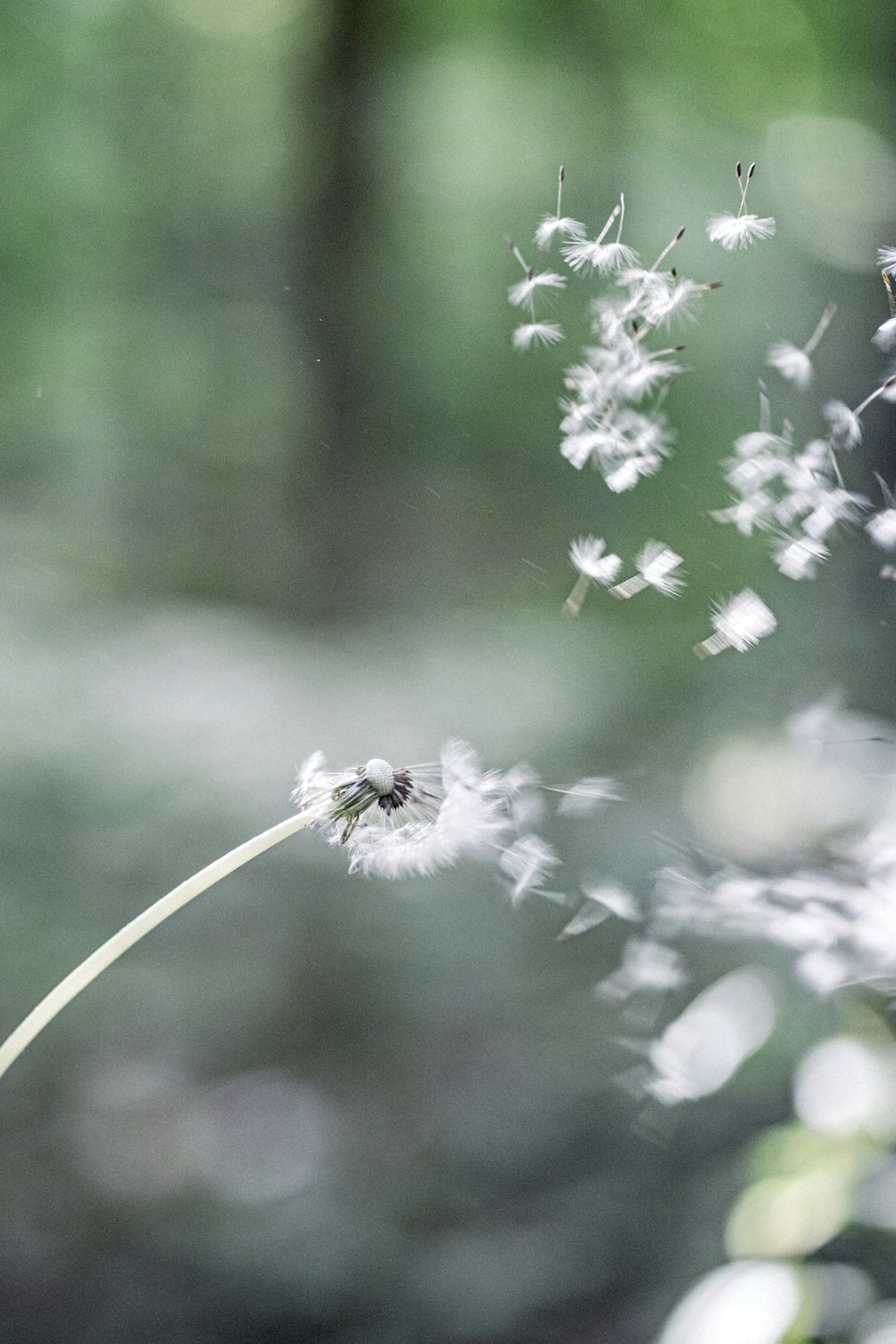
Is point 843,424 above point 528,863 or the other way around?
above

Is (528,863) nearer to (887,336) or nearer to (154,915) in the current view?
(887,336)

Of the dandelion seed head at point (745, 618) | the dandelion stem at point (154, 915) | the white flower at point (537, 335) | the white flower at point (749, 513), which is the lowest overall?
the dandelion stem at point (154, 915)

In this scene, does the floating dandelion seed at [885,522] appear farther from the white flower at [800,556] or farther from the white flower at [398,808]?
the white flower at [398,808]

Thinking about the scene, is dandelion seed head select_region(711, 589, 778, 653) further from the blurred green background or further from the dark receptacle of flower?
the dark receptacle of flower

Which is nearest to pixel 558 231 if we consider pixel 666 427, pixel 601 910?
pixel 666 427

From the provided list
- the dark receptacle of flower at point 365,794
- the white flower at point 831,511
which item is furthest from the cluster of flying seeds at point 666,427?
the dark receptacle of flower at point 365,794

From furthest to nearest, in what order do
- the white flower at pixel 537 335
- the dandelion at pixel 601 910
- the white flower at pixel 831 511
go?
the dandelion at pixel 601 910
the white flower at pixel 537 335
the white flower at pixel 831 511

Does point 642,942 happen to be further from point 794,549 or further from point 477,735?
point 794,549
